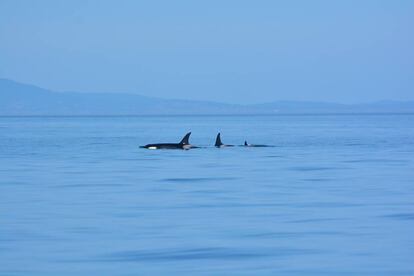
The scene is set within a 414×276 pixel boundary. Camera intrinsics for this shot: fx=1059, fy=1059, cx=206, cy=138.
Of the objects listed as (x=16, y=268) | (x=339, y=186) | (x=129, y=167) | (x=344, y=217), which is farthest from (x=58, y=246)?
(x=129, y=167)

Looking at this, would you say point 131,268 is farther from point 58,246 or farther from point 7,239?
point 7,239

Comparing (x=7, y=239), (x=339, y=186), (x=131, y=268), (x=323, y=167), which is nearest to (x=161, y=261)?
(x=131, y=268)

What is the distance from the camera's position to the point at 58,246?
16109 millimetres

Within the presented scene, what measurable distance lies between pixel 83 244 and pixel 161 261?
187 centimetres

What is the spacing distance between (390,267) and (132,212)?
736 centimetres

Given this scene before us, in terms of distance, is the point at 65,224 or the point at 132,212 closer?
the point at 65,224

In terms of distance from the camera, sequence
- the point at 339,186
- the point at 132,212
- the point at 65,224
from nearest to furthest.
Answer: the point at 65,224, the point at 132,212, the point at 339,186

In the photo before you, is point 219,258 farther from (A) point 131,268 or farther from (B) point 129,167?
(B) point 129,167

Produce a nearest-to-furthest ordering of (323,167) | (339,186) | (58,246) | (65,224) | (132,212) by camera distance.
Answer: (58,246) < (65,224) < (132,212) < (339,186) < (323,167)

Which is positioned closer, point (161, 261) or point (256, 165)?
point (161, 261)

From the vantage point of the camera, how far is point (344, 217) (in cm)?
1941

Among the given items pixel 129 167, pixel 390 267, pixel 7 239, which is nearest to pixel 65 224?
pixel 7 239

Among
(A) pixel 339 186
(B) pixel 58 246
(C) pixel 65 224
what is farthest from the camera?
(A) pixel 339 186

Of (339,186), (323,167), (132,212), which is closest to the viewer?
(132,212)
